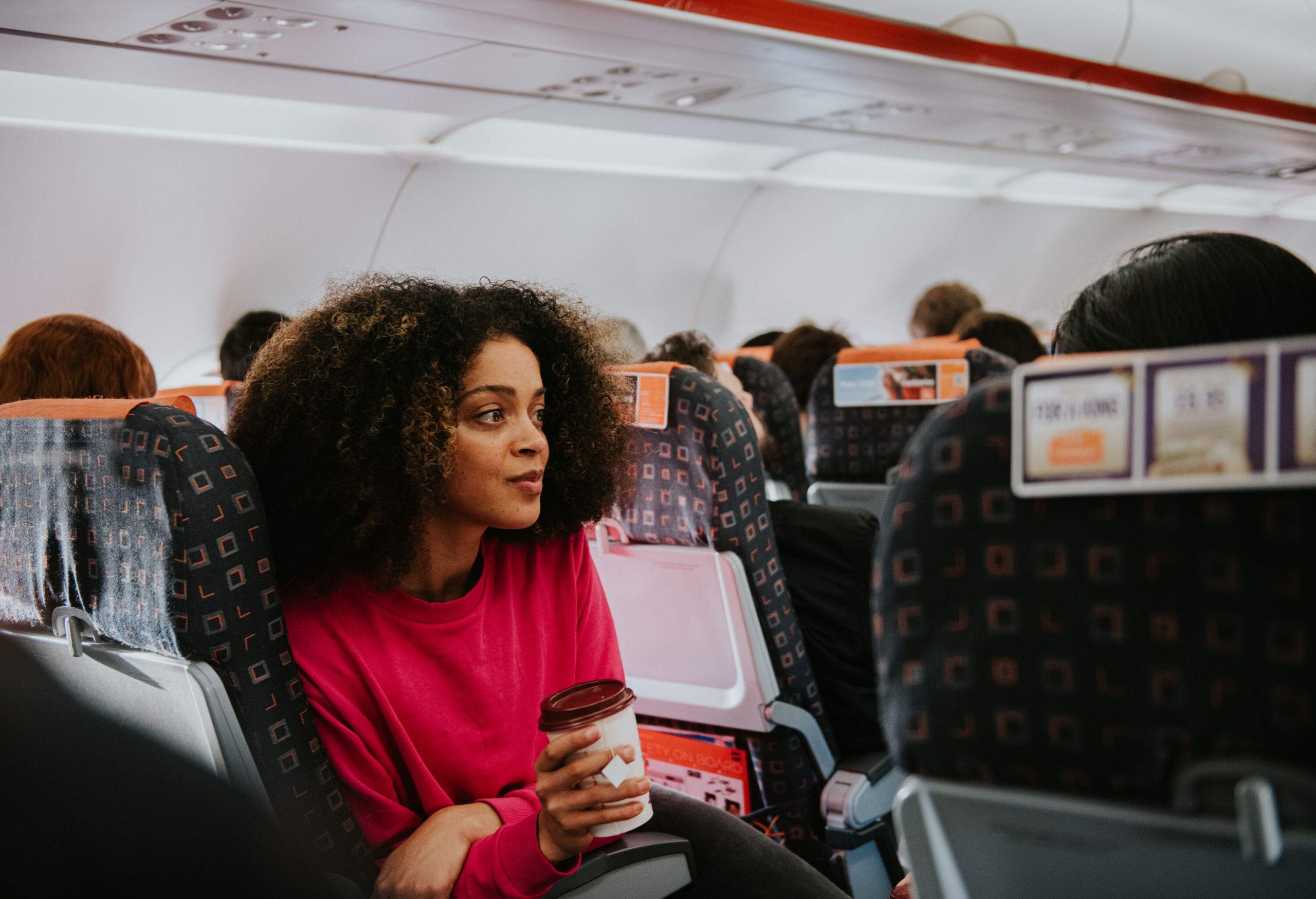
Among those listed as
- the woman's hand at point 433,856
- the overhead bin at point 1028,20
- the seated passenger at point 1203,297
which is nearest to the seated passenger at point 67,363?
the woman's hand at point 433,856

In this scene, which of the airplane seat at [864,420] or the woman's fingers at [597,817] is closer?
the woman's fingers at [597,817]

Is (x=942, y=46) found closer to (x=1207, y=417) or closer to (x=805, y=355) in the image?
(x=805, y=355)

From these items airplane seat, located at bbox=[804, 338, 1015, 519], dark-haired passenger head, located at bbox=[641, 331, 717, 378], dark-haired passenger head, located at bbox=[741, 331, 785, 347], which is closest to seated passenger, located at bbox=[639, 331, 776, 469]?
dark-haired passenger head, located at bbox=[641, 331, 717, 378]

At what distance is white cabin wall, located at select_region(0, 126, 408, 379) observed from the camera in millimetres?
4129

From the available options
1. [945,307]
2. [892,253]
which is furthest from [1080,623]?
[892,253]

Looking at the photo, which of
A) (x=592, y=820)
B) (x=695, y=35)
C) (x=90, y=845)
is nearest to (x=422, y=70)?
(x=695, y=35)

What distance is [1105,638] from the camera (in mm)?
748

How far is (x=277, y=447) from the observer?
1525 mm

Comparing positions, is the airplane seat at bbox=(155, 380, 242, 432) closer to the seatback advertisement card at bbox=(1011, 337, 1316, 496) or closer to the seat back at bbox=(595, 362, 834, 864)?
the seat back at bbox=(595, 362, 834, 864)

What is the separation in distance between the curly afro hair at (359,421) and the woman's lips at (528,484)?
107mm

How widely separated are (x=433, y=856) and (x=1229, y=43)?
5.93 m

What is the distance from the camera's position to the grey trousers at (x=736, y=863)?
1560 millimetres

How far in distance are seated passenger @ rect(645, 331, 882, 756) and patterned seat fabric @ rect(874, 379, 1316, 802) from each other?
5.16 feet

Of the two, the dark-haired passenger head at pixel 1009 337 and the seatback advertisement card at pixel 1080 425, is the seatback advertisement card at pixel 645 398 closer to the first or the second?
the seatback advertisement card at pixel 1080 425
